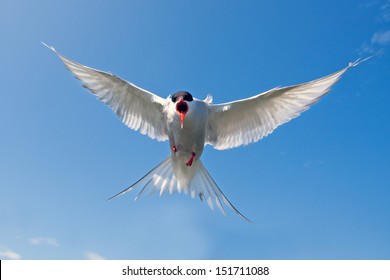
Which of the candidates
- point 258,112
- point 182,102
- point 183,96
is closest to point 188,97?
point 183,96

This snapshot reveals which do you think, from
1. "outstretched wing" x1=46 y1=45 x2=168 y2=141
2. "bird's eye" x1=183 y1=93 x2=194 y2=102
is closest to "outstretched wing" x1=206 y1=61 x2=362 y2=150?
"bird's eye" x1=183 y1=93 x2=194 y2=102

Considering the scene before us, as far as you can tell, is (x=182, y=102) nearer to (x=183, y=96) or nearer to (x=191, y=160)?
(x=183, y=96)

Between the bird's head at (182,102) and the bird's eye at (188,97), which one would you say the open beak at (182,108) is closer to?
the bird's head at (182,102)

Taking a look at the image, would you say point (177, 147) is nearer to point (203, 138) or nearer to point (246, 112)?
point (203, 138)

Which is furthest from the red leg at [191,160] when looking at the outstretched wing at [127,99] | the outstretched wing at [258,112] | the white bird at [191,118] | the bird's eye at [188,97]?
the bird's eye at [188,97]
